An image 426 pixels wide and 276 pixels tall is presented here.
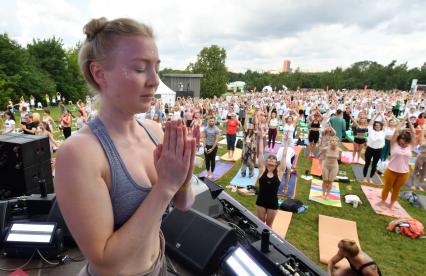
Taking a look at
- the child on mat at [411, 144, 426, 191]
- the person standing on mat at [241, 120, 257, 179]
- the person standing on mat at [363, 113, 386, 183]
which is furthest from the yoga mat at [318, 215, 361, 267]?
the child on mat at [411, 144, 426, 191]

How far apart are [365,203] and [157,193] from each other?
7.36 meters

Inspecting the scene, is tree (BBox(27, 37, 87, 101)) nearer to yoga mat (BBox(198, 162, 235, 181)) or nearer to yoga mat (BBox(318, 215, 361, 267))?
yoga mat (BBox(198, 162, 235, 181))

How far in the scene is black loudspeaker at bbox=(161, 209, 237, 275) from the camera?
3051mm

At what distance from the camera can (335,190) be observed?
7.53m

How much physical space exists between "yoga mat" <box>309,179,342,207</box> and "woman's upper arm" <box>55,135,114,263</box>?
6742 millimetres

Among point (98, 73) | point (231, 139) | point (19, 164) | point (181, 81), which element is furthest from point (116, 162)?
point (181, 81)

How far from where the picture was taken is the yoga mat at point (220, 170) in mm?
8441

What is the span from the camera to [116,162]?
1033 mm

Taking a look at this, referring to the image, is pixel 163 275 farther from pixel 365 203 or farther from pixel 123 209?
pixel 365 203

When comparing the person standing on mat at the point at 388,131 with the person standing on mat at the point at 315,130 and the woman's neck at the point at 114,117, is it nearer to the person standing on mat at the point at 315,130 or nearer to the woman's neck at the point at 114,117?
the person standing on mat at the point at 315,130

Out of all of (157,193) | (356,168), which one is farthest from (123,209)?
(356,168)

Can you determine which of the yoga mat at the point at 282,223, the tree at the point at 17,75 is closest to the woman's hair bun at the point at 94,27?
the yoga mat at the point at 282,223

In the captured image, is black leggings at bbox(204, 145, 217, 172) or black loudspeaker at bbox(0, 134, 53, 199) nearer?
black loudspeaker at bbox(0, 134, 53, 199)

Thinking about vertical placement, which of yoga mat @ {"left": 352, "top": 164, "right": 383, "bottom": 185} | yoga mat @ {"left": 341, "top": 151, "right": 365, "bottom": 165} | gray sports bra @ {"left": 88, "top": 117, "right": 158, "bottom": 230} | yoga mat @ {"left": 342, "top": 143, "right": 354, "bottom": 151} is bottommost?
yoga mat @ {"left": 352, "top": 164, "right": 383, "bottom": 185}
